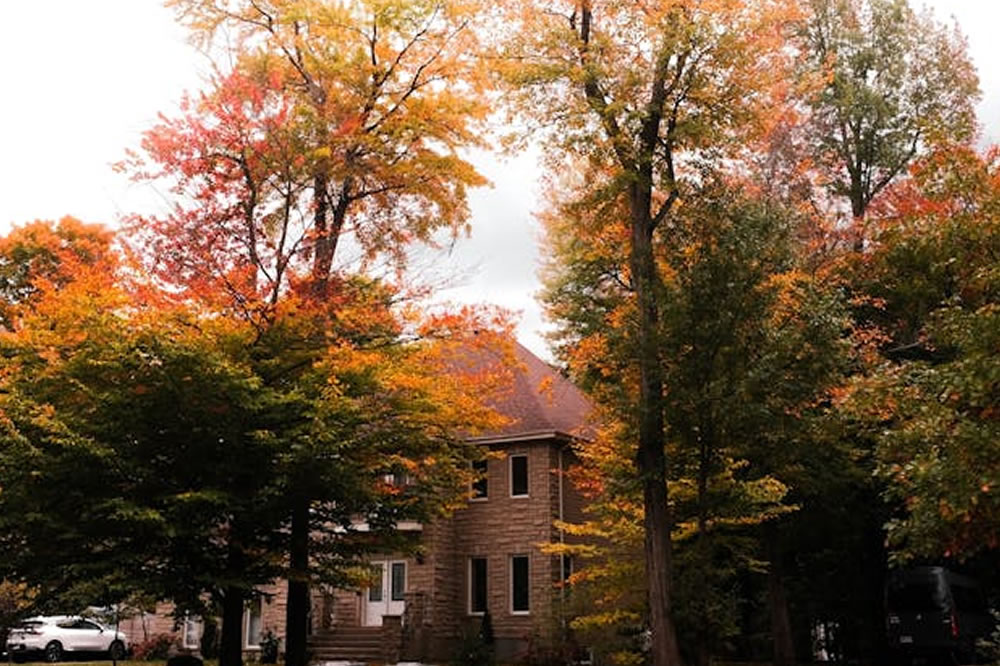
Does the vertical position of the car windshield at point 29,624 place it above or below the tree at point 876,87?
below

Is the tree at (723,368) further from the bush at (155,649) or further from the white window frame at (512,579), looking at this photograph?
the bush at (155,649)

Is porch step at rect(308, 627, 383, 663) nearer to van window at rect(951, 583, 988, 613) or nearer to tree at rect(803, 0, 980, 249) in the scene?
van window at rect(951, 583, 988, 613)

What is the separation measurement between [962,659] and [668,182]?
45.7 feet

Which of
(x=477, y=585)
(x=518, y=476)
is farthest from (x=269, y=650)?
(x=518, y=476)

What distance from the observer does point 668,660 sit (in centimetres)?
1722

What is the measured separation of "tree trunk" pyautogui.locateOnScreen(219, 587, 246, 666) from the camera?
18.4 metres

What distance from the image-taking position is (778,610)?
23797 mm

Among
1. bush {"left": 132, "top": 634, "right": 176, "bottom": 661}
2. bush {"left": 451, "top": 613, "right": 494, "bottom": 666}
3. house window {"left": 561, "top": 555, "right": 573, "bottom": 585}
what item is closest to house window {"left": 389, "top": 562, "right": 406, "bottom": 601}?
bush {"left": 451, "top": 613, "right": 494, "bottom": 666}

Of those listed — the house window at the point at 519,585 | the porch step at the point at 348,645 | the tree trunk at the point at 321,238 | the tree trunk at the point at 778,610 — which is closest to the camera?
Result: the tree trunk at the point at 321,238

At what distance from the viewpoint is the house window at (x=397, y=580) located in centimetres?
2941

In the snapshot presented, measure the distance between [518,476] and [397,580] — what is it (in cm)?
476

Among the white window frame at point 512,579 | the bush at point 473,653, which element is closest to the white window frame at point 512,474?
the white window frame at point 512,579

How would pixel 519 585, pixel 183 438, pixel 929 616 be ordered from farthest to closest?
1. pixel 519 585
2. pixel 929 616
3. pixel 183 438

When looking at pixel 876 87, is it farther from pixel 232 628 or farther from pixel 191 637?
pixel 191 637
